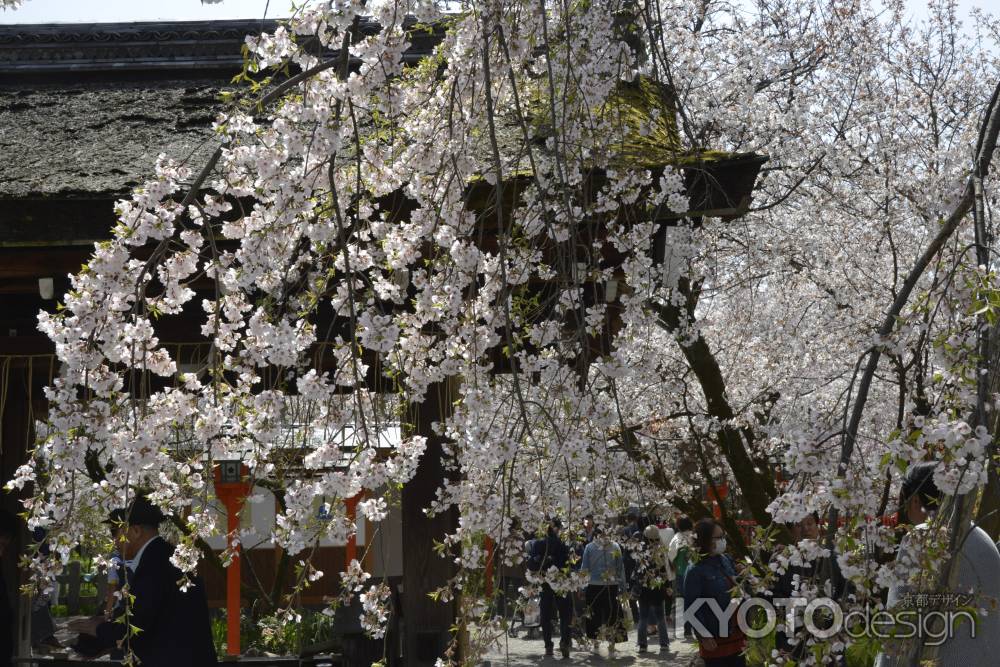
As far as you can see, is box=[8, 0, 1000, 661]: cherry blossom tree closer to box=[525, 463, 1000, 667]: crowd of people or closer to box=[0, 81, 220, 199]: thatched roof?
box=[525, 463, 1000, 667]: crowd of people

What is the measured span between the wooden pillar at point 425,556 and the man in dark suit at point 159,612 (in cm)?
84

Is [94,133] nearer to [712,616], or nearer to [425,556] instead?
[425,556]

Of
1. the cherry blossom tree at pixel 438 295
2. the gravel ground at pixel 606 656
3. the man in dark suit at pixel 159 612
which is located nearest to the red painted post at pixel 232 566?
the gravel ground at pixel 606 656

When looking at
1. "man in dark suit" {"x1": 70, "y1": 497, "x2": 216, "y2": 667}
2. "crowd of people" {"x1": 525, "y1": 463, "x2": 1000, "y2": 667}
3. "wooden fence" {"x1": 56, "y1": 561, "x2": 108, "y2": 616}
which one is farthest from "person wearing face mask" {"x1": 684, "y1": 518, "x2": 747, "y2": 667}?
"wooden fence" {"x1": 56, "y1": 561, "x2": 108, "y2": 616}

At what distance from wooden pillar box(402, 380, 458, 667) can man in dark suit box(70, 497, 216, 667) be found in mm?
842

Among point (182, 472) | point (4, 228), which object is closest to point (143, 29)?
point (4, 228)

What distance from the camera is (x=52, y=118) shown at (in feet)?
15.4

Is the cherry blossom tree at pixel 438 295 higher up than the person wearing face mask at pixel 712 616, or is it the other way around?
the cherry blossom tree at pixel 438 295

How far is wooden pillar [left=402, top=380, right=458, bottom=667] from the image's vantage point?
14.1 ft

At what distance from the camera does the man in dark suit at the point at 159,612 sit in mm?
3770

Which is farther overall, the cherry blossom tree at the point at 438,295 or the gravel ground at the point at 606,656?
the gravel ground at the point at 606,656

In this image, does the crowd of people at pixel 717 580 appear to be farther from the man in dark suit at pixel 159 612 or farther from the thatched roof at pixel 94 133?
the thatched roof at pixel 94 133

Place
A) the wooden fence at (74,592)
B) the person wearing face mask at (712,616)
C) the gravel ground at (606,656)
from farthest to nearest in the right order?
1. the wooden fence at (74,592)
2. the gravel ground at (606,656)
3. the person wearing face mask at (712,616)

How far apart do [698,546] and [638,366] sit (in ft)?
4.76
